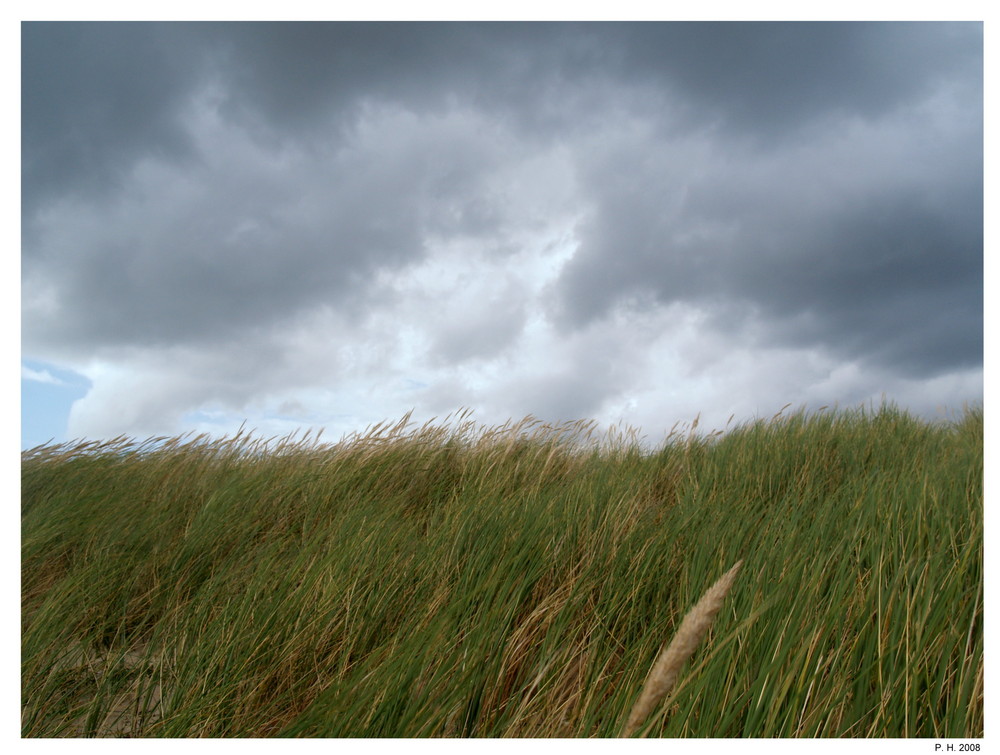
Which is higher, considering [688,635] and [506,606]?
[688,635]

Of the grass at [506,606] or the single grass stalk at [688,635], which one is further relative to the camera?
the grass at [506,606]

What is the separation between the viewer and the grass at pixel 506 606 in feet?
5.08

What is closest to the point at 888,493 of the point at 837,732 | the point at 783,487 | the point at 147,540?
the point at 783,487

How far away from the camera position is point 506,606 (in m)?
2.10

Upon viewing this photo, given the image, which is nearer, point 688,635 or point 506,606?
point 688,635

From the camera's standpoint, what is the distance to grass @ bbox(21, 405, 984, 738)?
61.0 inches

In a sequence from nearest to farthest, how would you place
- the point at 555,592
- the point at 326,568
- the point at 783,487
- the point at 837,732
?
the point at 837,732, the point at 555,592, the point at 326,568, the point at 783,487

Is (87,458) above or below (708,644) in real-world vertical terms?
above

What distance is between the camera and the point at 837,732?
4.74 ft

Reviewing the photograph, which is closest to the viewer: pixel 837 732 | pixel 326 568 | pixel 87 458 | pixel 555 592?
pixel 837 732

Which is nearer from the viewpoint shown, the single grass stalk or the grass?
the single grass stalk

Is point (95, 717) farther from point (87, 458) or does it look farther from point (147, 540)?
point (87, 458)
